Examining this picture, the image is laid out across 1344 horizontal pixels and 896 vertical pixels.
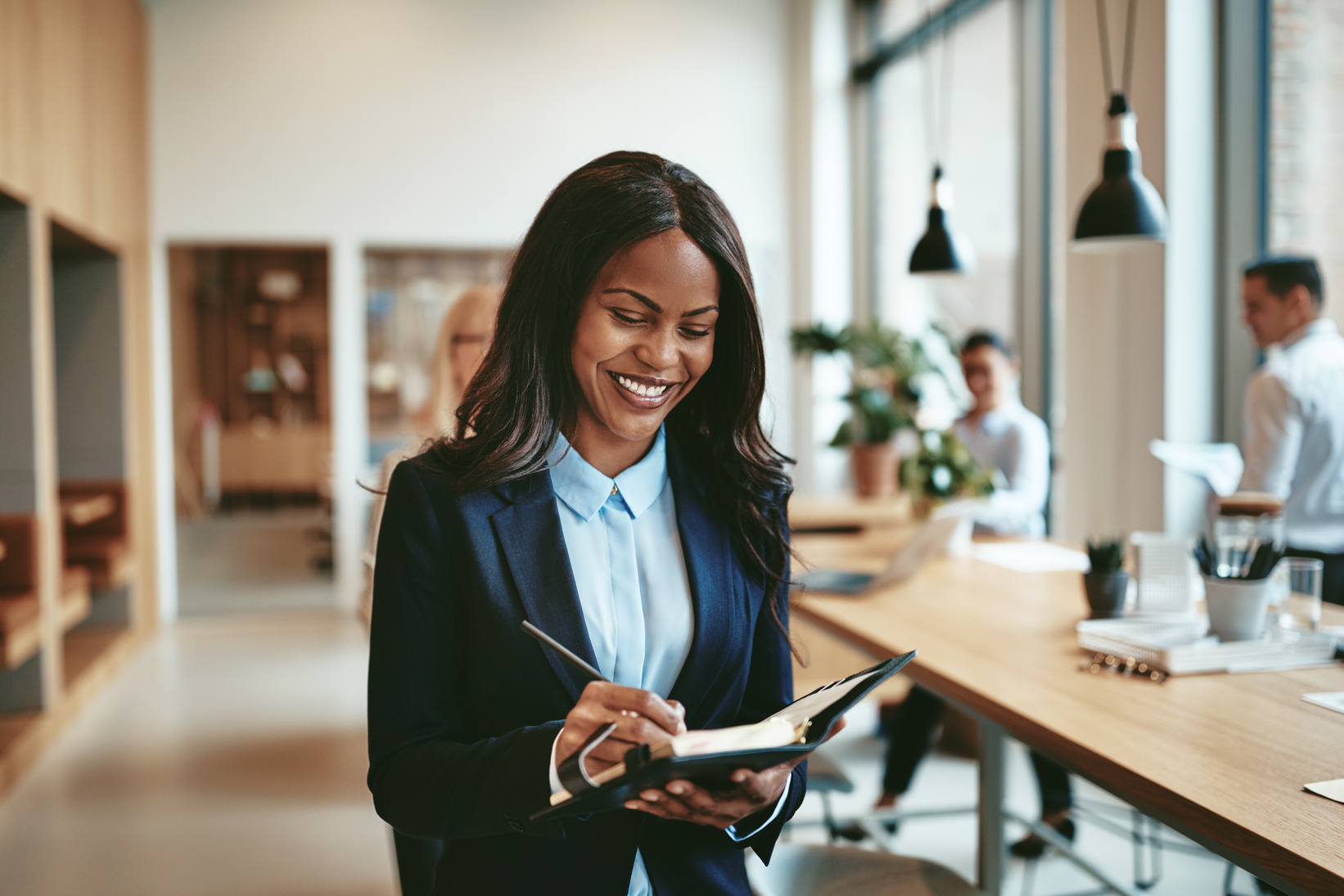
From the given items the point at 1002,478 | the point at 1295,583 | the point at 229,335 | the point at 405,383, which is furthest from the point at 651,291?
the point at 229,335

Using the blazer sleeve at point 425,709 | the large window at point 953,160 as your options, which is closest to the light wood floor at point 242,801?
the blazer sleeve at point 425,709

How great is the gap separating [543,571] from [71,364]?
19.6 feet

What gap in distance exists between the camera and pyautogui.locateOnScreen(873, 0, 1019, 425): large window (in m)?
5.92

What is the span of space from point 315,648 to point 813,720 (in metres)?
5.75

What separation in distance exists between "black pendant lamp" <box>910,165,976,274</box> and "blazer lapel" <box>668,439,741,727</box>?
2885mm

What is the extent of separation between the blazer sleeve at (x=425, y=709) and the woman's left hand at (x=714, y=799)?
0.42 feet

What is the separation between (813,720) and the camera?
1130mm

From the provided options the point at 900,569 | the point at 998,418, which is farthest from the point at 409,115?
the point at 900,569

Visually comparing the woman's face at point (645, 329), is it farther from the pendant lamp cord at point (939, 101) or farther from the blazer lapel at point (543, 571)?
the pendant lamp cord at point (939, 101)

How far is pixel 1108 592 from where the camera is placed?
234cm

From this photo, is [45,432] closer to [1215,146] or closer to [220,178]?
[220,178]

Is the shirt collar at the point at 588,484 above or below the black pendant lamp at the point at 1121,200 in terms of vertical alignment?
below

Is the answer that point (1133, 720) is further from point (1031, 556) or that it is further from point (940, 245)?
point (940, 245)

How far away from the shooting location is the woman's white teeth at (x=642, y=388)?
4.37ft
